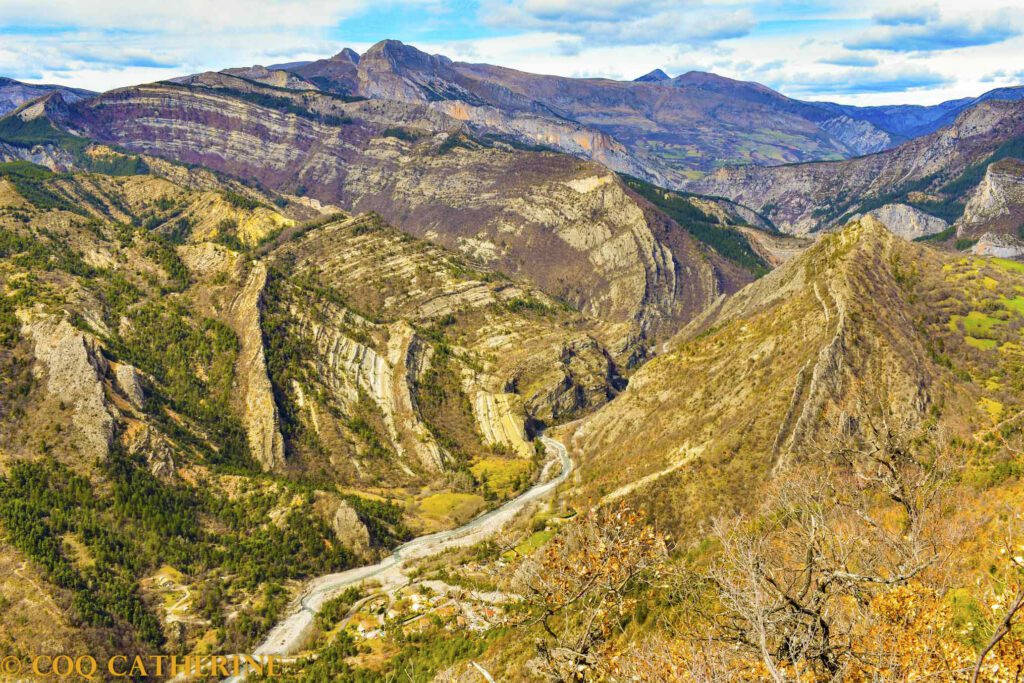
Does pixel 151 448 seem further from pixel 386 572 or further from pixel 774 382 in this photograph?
pixel 774 382

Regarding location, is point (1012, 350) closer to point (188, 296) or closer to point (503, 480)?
point (503, 480)

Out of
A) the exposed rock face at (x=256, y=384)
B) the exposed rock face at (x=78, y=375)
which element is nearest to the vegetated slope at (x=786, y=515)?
the exposed rock face at (x=256, y=384)

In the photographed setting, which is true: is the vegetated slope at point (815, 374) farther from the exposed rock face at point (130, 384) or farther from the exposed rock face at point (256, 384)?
the exposed rock face at point (130, 384)

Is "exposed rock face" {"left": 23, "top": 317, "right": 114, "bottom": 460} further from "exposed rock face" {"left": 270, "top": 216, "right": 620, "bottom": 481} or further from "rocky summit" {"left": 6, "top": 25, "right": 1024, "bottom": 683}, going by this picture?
"exposed rock face" {"left": 270, "top": 216, "right": 620, "bottom": 481}

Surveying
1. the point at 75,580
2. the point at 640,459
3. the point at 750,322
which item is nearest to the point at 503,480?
the point at 640,459

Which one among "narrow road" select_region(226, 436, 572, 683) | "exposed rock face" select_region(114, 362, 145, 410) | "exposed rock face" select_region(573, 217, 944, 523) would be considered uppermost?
"exposed rock face" select_region(573, 217, 944, 523)

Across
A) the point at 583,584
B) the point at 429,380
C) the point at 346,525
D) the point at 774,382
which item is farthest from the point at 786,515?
the point at 429,380

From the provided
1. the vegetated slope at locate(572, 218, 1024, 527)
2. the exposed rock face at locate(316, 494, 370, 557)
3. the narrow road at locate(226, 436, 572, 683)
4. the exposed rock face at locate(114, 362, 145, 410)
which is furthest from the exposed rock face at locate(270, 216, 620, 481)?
the vegetated slope at locate(572, 218, 1024, 527)
